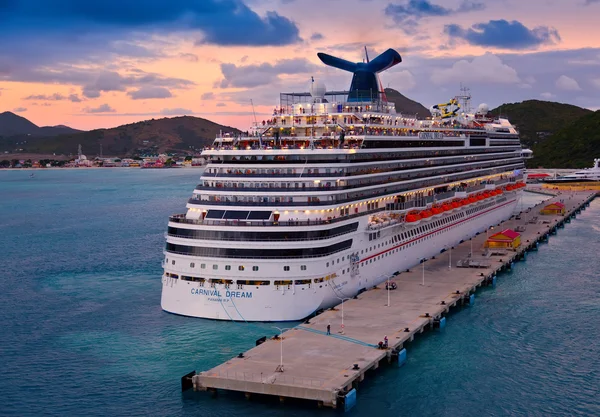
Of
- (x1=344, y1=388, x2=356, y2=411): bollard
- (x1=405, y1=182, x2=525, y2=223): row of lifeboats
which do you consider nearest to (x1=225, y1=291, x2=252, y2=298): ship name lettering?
(x1=344, y1=388, x2=356, y2=411): bollard

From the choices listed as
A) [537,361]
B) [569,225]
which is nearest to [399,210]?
[537,361]

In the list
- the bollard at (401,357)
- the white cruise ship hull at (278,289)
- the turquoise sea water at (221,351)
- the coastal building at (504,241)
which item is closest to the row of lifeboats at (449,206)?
the coastal building at (504,241)

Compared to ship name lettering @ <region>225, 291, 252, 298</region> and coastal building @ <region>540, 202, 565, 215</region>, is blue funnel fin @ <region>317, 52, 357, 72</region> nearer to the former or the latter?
ship name lettering @ <region>225, 291, 252, 298</region>

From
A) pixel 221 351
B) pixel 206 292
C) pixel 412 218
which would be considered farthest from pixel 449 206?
pixel 221 351

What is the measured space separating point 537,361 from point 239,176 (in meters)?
21.5

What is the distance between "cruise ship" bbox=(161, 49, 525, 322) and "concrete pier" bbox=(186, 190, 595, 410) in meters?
2.48

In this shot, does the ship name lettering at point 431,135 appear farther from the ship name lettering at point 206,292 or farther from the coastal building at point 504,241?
the ship name lettering at point 206,292

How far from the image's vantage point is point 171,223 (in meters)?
45.6

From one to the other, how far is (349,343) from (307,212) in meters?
10.5

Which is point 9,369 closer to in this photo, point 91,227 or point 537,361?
point 537,361

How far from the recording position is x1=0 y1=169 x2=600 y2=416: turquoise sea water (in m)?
34.8

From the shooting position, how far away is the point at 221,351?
4053cm

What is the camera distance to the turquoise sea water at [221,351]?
114 feet

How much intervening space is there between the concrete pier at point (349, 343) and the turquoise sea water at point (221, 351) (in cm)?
96
